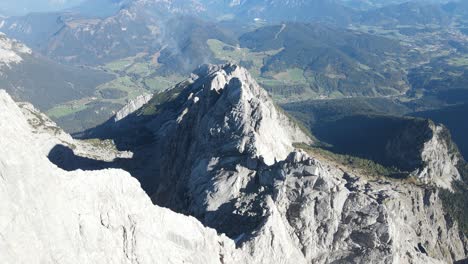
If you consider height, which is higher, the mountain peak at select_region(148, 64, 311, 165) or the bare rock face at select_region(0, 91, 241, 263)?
the bare rock face at select_region(0, 91, 241, 263)

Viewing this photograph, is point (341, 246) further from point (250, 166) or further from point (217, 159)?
point (217, 159)

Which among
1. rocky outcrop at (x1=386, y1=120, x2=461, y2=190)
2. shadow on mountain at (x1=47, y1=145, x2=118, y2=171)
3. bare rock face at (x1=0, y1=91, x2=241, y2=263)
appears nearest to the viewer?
bare rock face at (x1=0, y1=91, x2=241, y2=263)

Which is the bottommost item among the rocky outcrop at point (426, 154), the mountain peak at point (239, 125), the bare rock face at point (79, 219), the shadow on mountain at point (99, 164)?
the rocky outcrop at point (426, 154)

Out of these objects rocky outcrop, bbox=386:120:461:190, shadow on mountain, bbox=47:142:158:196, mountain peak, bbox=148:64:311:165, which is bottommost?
rocky outcrop, bbox=386:120:461:190

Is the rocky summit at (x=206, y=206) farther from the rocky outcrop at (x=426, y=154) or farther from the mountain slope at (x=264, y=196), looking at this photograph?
the rocky outcrop at (x=426, y=154)

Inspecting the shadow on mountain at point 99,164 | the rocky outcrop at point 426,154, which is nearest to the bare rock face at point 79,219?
the shadow on mountain at point 99,164

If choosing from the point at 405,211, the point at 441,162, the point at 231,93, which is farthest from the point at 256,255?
the point at 441,162

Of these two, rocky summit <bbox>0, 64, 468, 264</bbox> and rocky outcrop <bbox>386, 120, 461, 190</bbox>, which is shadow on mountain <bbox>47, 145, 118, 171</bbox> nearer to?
rocky summit <bbox>0, 64, 468, 264</bbox>

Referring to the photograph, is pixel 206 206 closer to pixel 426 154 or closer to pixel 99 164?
pixel 99 164

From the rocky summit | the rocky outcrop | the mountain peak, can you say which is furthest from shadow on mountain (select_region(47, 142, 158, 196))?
the rocky outcrop

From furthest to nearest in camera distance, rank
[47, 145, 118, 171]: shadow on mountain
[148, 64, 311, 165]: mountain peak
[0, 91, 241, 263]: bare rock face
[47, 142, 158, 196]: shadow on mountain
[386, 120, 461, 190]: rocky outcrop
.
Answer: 1. [386, 120, 461, 190]: rocky outcrop
2. [47, 145, 118, 171]: shadow on mountain
3. [47, 142, 158, 196]: shadow on mountain
4. [148, 64, 311, 165]: mountain peak
5. [0, 91, 241, 263]: bare rock face
